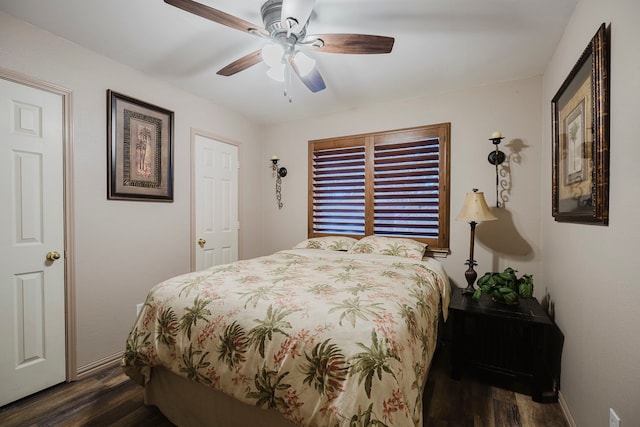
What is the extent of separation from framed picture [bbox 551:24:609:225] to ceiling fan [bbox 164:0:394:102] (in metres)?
0.99

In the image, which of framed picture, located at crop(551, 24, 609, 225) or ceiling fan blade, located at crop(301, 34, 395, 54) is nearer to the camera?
framed picture, located at crop(551, 24, 609, 225)

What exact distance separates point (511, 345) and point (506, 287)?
1.31ft

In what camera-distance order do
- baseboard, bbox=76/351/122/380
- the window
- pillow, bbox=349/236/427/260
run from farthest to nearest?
the window, pillow, bbox=349/236/427/260, baseboard, bbox=76/351/122/380

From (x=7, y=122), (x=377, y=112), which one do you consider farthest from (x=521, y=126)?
(x=7, y=122)

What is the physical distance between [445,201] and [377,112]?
1271 mm

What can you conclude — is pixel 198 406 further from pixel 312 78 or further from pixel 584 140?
pixel 584 140

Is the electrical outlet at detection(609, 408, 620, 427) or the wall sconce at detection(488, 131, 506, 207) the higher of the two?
the wall sconce at detection(488, 131, 506, 207)

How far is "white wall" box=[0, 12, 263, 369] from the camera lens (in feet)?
6.43

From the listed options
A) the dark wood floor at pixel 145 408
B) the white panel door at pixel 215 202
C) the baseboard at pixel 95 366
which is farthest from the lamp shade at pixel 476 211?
the baseboard at pixel 95 366

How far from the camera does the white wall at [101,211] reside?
1.96m

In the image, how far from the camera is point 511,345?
196 centimetres

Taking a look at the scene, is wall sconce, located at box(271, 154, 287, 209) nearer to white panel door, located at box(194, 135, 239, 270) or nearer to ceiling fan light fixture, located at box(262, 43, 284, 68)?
white panel door, located at box(194, 135, 239, 270)

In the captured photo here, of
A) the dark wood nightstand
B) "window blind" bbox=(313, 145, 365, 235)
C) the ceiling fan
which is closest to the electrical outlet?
the dark wood nightstand

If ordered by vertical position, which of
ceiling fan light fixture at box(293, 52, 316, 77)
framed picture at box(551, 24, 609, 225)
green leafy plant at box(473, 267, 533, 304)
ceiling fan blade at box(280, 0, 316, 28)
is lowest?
green leafy plant at box(473, 267, 533, 304)
